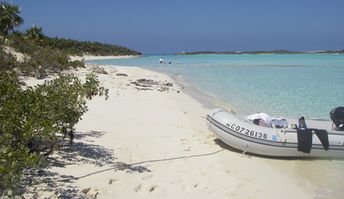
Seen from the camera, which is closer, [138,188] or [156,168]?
[138,188]

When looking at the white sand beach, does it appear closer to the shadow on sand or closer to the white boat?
the shadow on sand

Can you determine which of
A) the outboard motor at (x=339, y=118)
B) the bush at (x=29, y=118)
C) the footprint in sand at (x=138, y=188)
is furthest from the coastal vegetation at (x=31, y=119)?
the outboard motor at (x=339, y=118)

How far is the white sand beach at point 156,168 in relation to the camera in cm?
438

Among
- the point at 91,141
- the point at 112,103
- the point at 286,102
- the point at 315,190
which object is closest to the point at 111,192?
the point at 91,141

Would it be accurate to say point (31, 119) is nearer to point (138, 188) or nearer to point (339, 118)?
point (138, 188)

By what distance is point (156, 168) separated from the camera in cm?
530

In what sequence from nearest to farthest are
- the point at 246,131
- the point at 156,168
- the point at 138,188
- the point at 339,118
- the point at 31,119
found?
the point at 31,119, the point at 138,188, the point at 156,168, the point at 246,131, the point at 339,118

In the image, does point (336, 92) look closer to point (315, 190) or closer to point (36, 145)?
point (315, 190)

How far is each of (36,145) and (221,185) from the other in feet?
7.79

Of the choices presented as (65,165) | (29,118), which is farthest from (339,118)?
(29,118)

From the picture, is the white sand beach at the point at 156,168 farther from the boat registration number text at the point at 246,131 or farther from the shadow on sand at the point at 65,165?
the boat registration number text at the point at 246,131

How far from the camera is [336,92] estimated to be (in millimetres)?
16016

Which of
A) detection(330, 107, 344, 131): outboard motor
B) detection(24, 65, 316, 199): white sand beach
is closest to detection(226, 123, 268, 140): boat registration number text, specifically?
detection(24, 65, 316, 199): white sand beach

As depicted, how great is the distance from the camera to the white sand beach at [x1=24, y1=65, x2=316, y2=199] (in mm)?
4383
